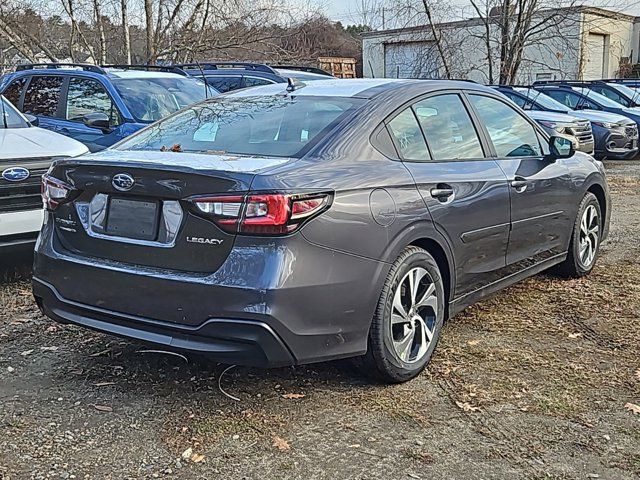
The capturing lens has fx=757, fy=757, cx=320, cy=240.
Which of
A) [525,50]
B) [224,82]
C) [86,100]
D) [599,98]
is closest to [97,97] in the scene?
[86,100]

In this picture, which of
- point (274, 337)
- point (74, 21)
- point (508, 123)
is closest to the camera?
point (274, 337)

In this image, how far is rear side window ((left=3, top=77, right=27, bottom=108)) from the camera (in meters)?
9.38

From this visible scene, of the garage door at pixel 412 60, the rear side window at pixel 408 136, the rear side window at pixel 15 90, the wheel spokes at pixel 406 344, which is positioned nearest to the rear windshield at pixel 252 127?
the rear side window at pixel 408 136

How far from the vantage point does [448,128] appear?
457 centimetres

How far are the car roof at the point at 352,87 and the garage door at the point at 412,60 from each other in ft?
55.8

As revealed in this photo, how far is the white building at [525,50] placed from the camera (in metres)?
20.9

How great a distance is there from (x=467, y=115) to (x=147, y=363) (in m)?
2.47

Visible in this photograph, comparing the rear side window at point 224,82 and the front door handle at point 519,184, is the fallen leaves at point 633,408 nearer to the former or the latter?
the front door handle at point 519,184

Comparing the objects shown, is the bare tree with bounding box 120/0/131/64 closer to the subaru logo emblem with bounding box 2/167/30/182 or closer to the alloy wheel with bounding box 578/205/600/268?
the subaru logo emblem with bounding box 2/167/30/182

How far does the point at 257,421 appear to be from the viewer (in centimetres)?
353

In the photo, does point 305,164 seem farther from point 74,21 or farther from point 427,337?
point 74,21

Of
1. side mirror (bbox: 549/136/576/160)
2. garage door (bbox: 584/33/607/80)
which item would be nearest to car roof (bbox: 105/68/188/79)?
side mirror (bbox: 549/136/576/160)

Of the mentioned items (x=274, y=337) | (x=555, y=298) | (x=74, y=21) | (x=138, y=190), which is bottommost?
(x=555, y=298)

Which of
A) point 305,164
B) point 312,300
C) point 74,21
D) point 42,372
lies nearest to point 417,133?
point 305,164
